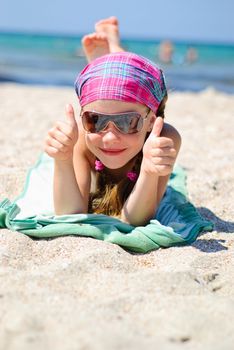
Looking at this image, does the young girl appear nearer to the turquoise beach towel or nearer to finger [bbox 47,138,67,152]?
finger [bbox 47,138,67,152]

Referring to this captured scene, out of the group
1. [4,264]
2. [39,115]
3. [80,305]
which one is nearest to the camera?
[80,305]

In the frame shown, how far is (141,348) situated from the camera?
1.64 metres

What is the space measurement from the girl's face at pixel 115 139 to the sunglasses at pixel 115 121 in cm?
2

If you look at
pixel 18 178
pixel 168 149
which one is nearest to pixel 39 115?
pixel 18 178

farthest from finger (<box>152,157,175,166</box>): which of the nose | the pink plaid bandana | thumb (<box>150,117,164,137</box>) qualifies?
the pink plaid bandana

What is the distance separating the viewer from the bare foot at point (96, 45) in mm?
4383

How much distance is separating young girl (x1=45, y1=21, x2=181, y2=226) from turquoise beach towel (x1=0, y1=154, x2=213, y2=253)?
0.41ft

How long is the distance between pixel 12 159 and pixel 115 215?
4.86ft

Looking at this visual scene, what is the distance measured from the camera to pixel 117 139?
269cm

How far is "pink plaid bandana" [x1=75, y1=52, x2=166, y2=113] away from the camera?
267cm

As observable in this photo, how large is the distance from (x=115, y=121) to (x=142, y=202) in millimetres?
457

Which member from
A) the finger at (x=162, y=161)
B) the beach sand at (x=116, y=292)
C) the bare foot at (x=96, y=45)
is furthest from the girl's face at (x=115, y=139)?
the bare foot at (x=96, y=45)

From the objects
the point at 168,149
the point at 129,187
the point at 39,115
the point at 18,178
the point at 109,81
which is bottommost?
the point at 39,115

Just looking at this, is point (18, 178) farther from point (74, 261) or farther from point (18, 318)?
point (18, 318)
